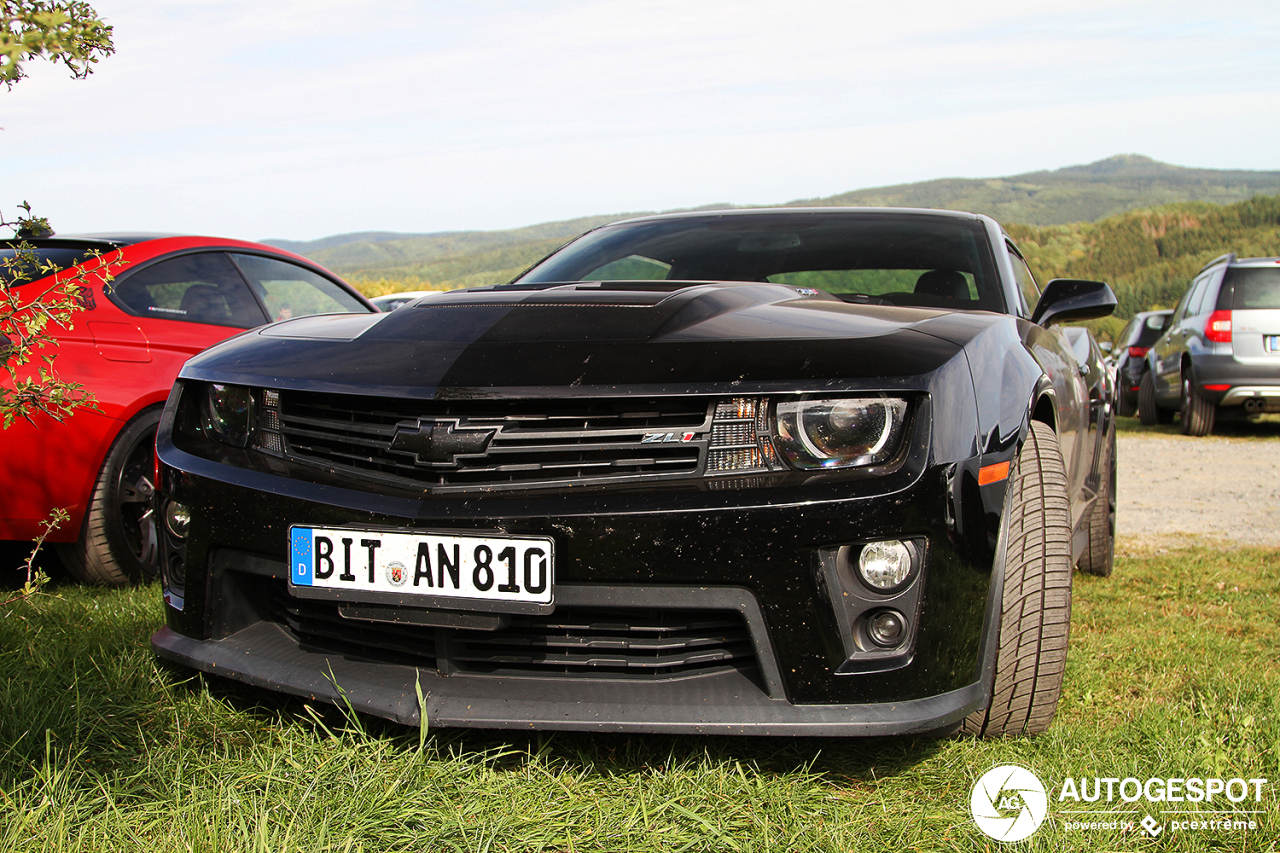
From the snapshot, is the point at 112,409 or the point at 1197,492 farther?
the point at 1197,492

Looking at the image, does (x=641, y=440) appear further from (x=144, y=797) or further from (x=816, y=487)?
(x=144, y=797)

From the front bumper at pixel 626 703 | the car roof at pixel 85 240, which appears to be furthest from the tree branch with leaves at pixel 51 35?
the car roof at pixel 85 240

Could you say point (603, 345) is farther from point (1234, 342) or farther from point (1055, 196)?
point (1055, 196)

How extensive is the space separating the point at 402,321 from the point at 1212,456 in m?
8.41

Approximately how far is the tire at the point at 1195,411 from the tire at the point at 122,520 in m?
9.67

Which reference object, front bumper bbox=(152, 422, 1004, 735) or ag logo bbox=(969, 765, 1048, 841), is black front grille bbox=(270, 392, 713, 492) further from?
ag logo bbox=(969, 765, 1048, 841)

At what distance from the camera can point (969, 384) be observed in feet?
6.24

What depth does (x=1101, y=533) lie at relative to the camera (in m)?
3.97

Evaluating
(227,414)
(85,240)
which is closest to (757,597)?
(227,414)

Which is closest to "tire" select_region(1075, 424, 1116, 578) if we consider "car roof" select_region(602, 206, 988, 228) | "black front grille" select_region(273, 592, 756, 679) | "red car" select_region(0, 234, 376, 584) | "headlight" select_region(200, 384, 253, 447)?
"car roof" select_region(602, 206, 988, 228)

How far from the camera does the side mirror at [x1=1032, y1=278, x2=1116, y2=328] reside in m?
2.94

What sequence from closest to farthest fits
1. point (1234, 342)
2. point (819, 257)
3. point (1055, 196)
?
point (819, 257) < point (1234, 342) < point (1055, 196)

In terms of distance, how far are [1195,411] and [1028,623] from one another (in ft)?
30.9

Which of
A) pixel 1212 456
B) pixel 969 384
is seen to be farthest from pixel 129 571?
pixel 1212 456
